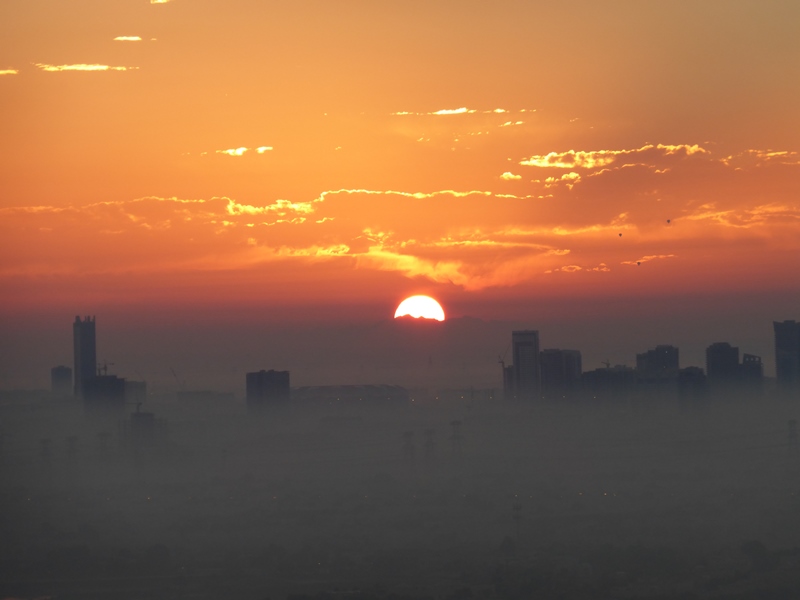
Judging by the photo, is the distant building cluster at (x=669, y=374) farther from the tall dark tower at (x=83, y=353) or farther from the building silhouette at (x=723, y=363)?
the tall dark tower at (x=83, y=353)

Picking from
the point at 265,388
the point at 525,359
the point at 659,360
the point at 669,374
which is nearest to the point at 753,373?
the point at 669,374

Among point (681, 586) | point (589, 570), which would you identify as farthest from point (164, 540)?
point (681, 586)

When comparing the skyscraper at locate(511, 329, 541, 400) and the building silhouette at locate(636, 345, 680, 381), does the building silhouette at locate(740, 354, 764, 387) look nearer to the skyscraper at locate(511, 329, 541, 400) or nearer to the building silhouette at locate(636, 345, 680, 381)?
the building silhouette at locate(636, 345, 680, 381)

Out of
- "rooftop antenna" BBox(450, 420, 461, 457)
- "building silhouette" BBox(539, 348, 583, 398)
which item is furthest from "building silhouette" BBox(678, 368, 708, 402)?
"rooftop antenna" BBox(450, 420, 461, 457)

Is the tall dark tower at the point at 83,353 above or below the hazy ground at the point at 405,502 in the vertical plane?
above

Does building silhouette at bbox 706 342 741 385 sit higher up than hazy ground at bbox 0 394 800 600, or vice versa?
building silhouette at bbox 706 342 741 385

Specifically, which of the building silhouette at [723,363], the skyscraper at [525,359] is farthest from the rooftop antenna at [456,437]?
the building silhouette at [723,363]
